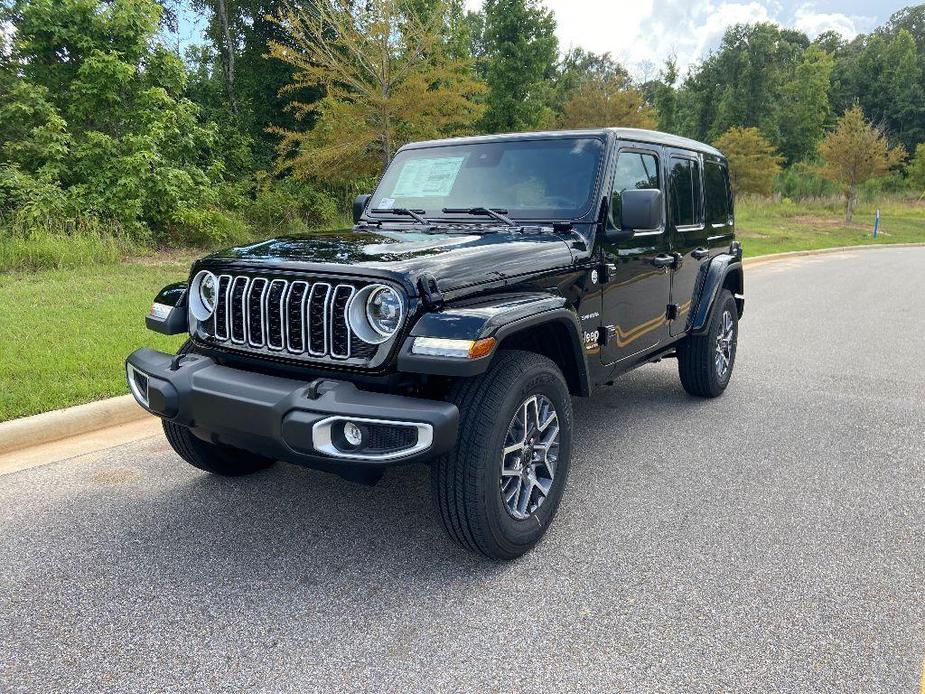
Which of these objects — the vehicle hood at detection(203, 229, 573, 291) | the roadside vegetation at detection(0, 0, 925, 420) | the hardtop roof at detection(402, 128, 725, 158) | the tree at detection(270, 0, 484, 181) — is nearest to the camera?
the vehicle hood at detection(203, 229, 573, 291)

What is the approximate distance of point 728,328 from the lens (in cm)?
583

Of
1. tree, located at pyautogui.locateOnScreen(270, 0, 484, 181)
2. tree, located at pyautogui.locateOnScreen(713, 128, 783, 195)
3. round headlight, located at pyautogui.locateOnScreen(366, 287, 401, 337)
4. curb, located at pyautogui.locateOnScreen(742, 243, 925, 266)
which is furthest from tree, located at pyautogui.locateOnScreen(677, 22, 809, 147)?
round headlight, located at pyautogui.locateOnScreen(366, 287, 401, 337)

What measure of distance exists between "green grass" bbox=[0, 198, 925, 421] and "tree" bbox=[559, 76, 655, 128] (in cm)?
1237

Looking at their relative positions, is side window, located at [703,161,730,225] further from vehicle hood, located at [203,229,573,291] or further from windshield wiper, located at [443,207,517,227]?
vehicle hood, located at [203,229,573,291]

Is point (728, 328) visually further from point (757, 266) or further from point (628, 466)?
point (757, 266)

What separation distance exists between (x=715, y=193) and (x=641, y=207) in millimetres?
2261

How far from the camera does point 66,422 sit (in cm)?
462

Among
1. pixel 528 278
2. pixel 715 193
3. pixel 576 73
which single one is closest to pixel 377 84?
pixel 715 193

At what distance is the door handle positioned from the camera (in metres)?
4.39

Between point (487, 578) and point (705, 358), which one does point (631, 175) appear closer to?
point (705, 358)

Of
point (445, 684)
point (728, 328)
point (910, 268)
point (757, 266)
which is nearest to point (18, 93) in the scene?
point (728, 328)

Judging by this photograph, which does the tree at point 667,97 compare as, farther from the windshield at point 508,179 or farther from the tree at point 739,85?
the windshield at point 508,179

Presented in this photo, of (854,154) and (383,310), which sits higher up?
(854,154)

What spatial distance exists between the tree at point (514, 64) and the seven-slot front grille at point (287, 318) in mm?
20158
